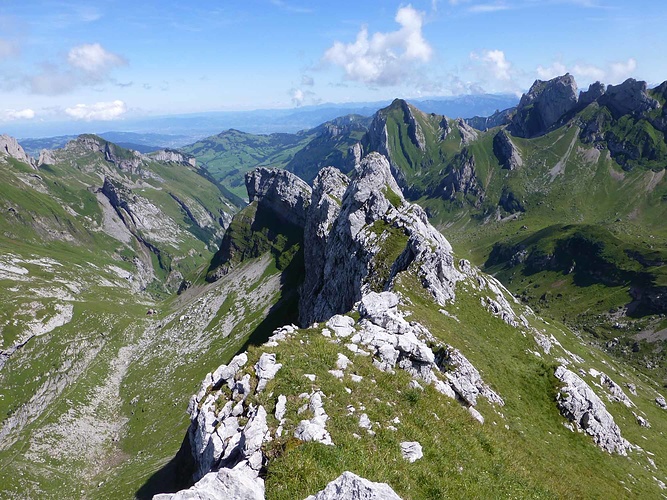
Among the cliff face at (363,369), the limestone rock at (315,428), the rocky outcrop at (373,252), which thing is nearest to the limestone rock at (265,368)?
the cliff face at (363,369)

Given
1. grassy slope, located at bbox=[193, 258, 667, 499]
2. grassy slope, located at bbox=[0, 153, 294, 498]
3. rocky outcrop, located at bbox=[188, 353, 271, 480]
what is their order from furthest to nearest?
grassy slope, located at bbox=[0, 153, 294, 498] → rocky outcrop, located at bbox=[188, 353, 271, 480] → grassy slope, located at bbox=[193, 258, 667, 499]

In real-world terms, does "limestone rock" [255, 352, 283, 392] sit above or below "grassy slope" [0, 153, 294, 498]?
above

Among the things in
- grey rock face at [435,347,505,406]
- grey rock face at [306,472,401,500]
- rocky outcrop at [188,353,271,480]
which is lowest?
grey rock face at [435,347,505,406]

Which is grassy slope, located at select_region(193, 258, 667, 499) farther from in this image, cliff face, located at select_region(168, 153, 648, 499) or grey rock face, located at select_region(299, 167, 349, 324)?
grey rock face, located at select_region(299, 167, 349, 324)

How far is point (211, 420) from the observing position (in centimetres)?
2470

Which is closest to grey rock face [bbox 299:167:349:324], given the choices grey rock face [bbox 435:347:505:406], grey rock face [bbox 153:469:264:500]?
grey rock face [bbox 435:347:505:406]

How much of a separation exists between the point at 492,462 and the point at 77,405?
129 meters

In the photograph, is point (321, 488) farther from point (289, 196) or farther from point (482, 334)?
point (289, 196)

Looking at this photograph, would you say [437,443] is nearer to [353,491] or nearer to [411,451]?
[411,451]

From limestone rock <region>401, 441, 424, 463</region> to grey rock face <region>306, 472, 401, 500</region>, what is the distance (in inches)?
169

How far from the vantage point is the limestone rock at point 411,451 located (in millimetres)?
19016

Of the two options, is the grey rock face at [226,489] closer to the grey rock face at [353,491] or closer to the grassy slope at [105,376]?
the grey rock face at [353,491]

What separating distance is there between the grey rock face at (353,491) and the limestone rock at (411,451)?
4.28 metres

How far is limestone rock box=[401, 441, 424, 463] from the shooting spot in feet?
62.4
